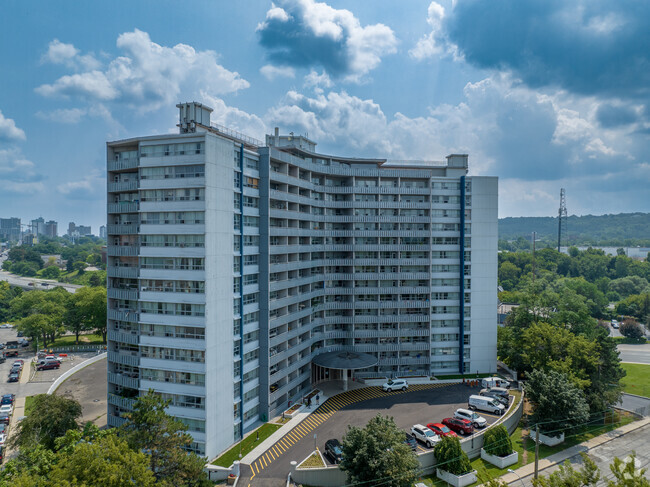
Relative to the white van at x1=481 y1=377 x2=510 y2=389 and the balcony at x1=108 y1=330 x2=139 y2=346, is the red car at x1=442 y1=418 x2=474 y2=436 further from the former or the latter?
the balcony at x1=108 y1=330 x2=139 y2=346

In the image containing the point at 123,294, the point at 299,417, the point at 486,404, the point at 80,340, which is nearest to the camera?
the point at 123,294

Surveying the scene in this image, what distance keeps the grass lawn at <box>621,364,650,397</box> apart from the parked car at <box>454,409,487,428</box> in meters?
33.8

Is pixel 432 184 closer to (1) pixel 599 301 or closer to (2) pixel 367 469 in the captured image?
(2) pixel 367 469

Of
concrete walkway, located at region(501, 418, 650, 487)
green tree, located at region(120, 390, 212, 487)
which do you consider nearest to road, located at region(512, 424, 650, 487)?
concrete walkway, located at region(501, 418, 650, 487)

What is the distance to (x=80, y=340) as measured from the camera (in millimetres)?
115688

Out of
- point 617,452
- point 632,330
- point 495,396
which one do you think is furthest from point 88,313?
point 632,330

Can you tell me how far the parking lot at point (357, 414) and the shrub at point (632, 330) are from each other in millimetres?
75842

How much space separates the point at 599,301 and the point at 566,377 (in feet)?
363

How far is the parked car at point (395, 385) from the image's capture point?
64062 mm

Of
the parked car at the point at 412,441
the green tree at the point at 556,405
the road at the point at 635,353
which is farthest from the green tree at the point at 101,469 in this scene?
the road at the point at 635,353

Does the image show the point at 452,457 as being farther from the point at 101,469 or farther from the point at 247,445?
the point at 101,469

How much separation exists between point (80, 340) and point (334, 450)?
101166 millimetres

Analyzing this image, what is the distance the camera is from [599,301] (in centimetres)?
14138

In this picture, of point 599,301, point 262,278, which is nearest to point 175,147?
point 262,278
